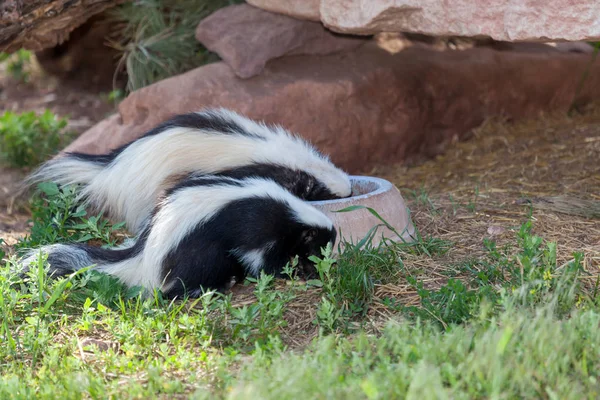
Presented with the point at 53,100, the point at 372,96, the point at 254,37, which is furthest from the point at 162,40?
the point at 53,100

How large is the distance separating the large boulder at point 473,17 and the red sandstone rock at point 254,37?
0.59 m

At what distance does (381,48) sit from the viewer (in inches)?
262

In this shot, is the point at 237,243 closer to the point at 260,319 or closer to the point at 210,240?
the point at 210,240

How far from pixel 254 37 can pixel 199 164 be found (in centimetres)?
184

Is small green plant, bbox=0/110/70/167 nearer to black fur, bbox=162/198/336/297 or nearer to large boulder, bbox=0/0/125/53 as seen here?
large boulder, bbox=0/0/125/53

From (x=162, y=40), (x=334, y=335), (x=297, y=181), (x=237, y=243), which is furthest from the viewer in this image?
(x=162, y=40)

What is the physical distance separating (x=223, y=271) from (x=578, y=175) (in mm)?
2917

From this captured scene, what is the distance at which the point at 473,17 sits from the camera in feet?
15.3

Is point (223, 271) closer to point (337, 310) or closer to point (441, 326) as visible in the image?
point (337, 310)

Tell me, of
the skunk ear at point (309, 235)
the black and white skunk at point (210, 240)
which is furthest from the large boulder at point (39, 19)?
the skunk ear at point (309, 235)

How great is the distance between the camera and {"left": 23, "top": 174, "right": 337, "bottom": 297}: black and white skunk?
12.2ft

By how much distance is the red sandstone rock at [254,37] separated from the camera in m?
5.93

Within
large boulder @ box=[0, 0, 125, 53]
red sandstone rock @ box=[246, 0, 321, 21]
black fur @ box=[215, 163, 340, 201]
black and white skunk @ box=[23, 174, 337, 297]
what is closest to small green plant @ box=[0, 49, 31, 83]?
large boulder @ box=[0, 0, 125, 53]

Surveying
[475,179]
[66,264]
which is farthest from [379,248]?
[475,179]
